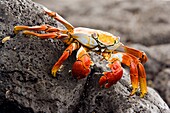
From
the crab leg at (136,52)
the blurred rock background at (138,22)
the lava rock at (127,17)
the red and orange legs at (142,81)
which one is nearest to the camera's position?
the red and orange legs at (142,81)

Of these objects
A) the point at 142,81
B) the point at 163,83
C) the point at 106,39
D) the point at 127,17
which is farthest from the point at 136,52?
the point at 127,17

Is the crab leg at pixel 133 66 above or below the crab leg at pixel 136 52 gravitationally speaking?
below

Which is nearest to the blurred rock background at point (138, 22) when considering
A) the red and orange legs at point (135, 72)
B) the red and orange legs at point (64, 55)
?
the red and orange legs at point (135, 72)

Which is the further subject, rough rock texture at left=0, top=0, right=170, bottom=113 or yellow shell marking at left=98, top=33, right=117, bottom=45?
yellow shell marking at left=98, top=33, right=117, bottom=45

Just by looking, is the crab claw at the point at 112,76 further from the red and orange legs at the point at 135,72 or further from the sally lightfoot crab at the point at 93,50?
the red and orange legs at the point at 135,72

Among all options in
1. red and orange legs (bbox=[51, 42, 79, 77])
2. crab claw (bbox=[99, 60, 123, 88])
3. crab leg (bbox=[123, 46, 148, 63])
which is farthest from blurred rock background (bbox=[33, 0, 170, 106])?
red and orange legs (bbox=[51, 42, 79, 77])

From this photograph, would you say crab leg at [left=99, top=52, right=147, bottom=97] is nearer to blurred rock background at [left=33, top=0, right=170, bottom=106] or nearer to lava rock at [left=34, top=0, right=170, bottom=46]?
blurred rock background at [left=33, top=0, right=170, bottom=106]

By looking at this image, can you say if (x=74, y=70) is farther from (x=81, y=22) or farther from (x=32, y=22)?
(x=81, y=22)

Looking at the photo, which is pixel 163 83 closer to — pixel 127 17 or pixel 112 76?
pixel 127 17
